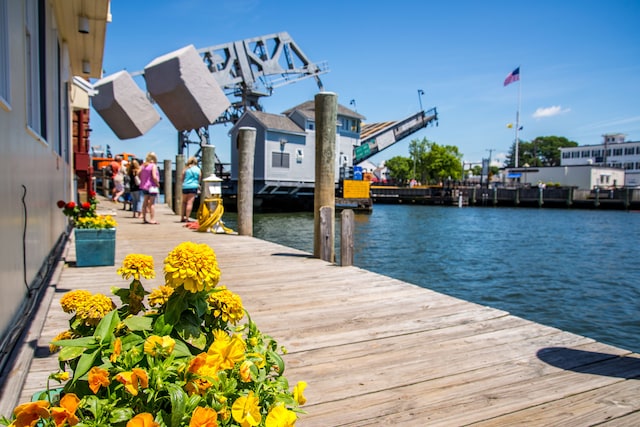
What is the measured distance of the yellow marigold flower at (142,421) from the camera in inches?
43.0

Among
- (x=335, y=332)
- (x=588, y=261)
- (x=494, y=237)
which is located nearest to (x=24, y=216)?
(x=335, y=332)

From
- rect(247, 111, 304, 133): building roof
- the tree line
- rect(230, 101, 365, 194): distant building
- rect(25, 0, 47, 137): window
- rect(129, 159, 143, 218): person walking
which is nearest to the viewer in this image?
rect(25, 0, 47, 137): window

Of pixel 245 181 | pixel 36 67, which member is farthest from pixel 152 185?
pixel 36 67

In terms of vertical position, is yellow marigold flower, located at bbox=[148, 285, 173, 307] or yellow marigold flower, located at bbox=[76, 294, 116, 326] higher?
yellow marigold flower, located at bbox=[148, 285, 173, 307]

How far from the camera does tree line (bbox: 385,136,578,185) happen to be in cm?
7594

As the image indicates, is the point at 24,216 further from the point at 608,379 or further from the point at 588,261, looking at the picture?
the point at 588,261

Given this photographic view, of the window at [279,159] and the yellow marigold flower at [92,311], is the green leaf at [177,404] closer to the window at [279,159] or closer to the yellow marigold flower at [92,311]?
the yellow marigold flower at [92,311]

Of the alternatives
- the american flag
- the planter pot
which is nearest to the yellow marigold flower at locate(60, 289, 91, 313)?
the planter pot

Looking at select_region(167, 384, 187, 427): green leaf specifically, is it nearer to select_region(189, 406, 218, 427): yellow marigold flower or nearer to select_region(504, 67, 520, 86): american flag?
select_region(189, 406, 218, 427): yellow marigold flower

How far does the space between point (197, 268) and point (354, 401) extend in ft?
4.47

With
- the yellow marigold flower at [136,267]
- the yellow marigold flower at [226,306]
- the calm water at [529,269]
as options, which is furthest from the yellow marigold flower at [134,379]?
the calm water at [529,269]

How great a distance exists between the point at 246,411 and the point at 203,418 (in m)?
0.11

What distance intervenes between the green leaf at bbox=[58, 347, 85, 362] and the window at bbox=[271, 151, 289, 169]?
3162 cm

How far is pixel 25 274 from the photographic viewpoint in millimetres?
3451
